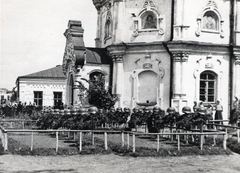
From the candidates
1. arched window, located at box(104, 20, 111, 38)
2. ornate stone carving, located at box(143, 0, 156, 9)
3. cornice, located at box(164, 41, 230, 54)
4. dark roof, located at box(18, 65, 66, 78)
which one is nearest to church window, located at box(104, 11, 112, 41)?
arched window, located at box(104, 20, 111, 38)

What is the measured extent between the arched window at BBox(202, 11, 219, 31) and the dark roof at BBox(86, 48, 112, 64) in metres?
6.71

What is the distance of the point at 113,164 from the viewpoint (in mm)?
12461

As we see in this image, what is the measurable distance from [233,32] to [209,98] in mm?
4552

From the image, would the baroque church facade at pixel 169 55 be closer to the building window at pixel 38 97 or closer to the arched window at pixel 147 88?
the arched window at pixel 147 88

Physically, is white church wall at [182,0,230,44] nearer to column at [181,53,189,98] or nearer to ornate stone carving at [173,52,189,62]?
ornate stone carving at [173,52,189,62]

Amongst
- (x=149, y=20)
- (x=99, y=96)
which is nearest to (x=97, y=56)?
(x=149, y=20)

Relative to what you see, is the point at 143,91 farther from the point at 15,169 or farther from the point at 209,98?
the point at 15,169

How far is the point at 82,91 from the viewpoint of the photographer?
24.9 metres

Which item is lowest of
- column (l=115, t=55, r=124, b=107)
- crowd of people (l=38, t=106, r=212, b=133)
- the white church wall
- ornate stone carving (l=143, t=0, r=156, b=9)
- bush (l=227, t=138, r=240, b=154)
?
bush (l=227, t=138, r=240, b=154)

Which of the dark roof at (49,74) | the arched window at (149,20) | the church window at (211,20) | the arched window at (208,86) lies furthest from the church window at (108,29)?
the dark roof at (49,74)

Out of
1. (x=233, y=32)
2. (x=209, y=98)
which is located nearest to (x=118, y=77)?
(x=209, y=98)

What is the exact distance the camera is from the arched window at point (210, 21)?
26.3 meters

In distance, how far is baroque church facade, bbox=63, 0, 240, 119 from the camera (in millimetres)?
25438

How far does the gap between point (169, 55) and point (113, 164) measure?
14.3 m
